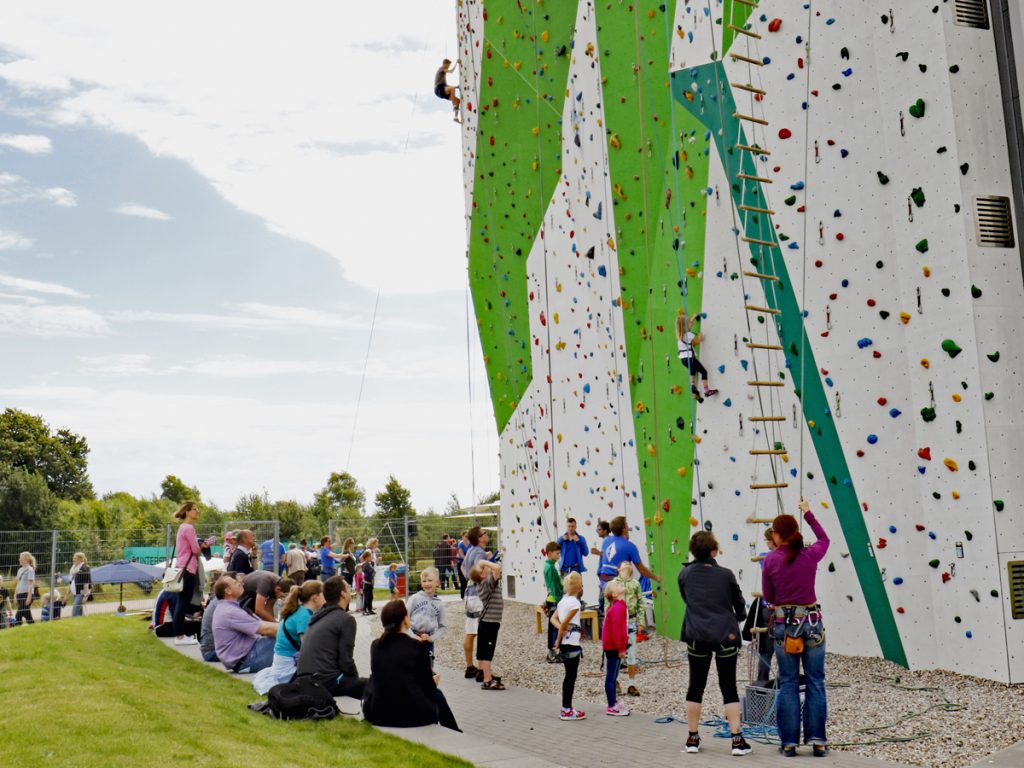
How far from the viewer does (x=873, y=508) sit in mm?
10102

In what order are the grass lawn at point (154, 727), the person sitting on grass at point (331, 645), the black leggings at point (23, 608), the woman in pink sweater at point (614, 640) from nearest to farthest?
the grass lawn at point (154, 727), the person sitting on grass at point (331, 645), the woman in pink sweater at point (614, 640), the black leggings at point (23, 608)

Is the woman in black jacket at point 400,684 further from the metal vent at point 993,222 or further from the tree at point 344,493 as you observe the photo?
the tree at point 344,493

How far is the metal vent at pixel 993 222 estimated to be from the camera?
9383 mm

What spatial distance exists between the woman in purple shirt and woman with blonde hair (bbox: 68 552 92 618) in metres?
16.5

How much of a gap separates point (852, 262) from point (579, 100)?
6906 millimetres

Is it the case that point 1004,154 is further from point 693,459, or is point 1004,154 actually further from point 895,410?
point 693,459

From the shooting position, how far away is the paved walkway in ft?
22.2

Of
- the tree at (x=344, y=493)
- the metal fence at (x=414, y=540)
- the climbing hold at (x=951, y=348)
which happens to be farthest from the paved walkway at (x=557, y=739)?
the tree at (x=344, y=493)

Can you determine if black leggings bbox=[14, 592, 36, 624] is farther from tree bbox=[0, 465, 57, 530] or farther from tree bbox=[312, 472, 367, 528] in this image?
tree bbox=[312, 472, 367, 528]

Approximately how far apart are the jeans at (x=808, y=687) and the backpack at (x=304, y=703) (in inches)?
147

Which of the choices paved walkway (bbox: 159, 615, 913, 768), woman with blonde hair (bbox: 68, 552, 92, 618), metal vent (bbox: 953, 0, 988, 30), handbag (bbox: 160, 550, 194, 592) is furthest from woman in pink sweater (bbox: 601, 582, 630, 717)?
woman with blonde hair (bbox: 68, 552, 92, 618)

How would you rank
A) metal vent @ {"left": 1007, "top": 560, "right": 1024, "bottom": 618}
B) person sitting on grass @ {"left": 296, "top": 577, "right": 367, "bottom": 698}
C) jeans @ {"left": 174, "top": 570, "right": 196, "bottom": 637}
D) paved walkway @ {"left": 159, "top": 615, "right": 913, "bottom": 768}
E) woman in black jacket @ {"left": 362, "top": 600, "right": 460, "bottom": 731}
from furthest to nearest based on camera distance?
1. jeans @ {"left": 174, "top": 570, "right": 196, "bottom": 637}
2. metal vent @ {"left": 1007, "top": 560, "right": 1024, "bottom": 618}
3. person sitting on grass @ {"left": 296, "top": 577, "right": 367, "bottom": 698}
4. woman in black jacket @ {"left": 362, "top": 600, "right": 460, "bottom": 731}
5. paved walkway @ {"left": 159, "top": 615, "right": 913, "bottom": 768}

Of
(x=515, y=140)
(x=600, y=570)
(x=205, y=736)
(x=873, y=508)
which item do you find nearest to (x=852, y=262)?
(x=873, y=508)

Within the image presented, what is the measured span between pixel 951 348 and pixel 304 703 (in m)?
6.89
